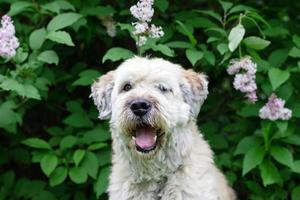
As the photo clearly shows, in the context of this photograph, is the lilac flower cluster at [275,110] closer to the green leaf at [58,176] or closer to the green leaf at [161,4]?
the green leaf at [161,4]

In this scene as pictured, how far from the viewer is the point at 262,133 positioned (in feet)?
18.6

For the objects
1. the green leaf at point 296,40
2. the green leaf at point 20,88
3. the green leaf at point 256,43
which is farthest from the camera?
the green leaf at point 296,40

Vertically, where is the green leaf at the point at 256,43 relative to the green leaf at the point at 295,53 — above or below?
above

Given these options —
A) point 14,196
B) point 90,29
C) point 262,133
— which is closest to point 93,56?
point 90,29

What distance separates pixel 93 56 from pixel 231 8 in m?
1.62

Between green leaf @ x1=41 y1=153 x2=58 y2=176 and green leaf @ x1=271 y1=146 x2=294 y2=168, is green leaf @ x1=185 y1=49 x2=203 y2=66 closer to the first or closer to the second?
green leaf @ x1=271 y1=146 x2=294 y2=168

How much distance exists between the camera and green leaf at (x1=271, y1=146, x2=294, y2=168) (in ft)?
17.9

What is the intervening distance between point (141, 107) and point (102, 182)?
1.30 metres

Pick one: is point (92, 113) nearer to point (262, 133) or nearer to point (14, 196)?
point (14, 196)

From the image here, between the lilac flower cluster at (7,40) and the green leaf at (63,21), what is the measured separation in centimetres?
33

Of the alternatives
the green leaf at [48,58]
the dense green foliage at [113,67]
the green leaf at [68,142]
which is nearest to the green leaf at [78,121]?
the dense green foliage at [113,67]

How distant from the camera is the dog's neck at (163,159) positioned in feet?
16.1

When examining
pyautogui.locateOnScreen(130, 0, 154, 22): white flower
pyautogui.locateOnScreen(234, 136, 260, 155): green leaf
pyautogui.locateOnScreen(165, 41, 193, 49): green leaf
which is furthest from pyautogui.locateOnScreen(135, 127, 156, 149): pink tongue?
pyautogui.locateOnScreen(234, 136, 260, 155): green leaf

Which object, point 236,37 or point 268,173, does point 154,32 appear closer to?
point 236,37
